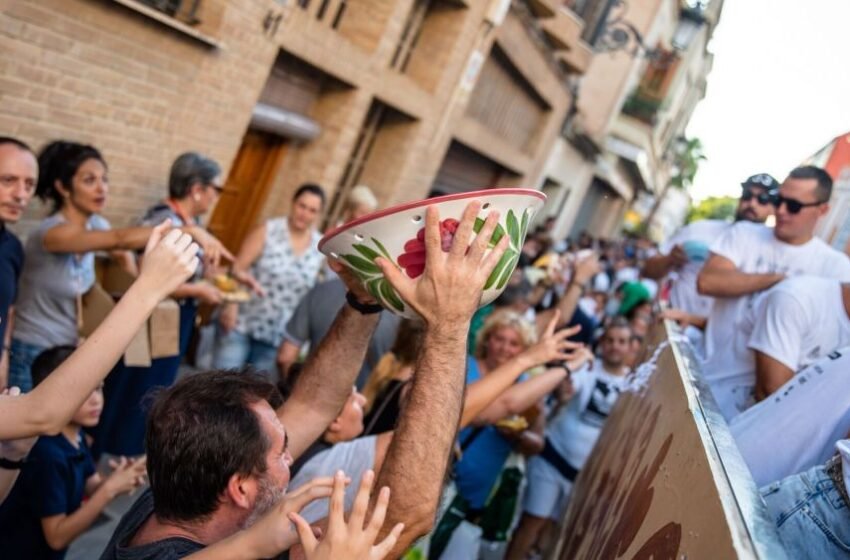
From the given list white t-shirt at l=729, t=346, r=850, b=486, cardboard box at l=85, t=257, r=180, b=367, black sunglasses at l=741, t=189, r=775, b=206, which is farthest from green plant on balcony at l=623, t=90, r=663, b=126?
white t-shirt at l=729, t=346, r=850, b=486

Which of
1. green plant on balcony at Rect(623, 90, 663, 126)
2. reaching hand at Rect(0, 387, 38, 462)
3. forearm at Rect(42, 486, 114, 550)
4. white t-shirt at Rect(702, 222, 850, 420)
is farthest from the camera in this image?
green plant on balcony at Rect(623, 90, 663, 126)

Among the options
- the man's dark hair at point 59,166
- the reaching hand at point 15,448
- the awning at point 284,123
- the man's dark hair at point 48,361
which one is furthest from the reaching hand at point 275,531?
the awning at point 284,123

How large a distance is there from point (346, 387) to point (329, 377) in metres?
0.07

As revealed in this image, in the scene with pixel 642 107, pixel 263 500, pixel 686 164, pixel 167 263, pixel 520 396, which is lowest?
pixel 263 500

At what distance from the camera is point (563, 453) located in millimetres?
4609

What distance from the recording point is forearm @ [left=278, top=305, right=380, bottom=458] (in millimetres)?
2182

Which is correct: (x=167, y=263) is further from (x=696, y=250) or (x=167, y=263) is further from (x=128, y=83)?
(x=128, y=83)

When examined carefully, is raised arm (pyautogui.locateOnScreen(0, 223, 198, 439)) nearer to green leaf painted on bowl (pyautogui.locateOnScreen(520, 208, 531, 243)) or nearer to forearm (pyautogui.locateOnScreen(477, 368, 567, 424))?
green leaf painted on bowl (pyautogui.locateOnScreen(520, 208, 531, 243))

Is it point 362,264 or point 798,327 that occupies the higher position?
point 798,327

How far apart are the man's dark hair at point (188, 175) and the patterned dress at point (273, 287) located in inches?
31.0

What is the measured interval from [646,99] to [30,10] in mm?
20351

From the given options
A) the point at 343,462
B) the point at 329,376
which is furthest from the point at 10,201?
the point at 343,462

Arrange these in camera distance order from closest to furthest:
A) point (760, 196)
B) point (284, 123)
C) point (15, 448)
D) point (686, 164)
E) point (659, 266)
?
point (15, 448)
point (760, 196)
point (659, 266)
point (284, 123)
point (686, 164)

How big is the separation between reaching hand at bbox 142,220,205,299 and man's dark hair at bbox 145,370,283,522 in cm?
28
